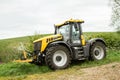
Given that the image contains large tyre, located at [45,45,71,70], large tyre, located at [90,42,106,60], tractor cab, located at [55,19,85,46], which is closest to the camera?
large tyre, located at [45,45,71,70]

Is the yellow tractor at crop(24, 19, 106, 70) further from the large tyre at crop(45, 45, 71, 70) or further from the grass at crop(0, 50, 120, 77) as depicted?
the grass at crop(0, 50, 120, 77)

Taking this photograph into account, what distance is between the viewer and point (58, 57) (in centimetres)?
1709

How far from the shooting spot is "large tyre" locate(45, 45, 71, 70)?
16548 millimetres

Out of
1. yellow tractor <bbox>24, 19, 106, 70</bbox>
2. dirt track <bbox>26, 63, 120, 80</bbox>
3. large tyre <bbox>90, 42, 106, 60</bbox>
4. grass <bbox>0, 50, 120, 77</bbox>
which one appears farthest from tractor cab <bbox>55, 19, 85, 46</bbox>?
dirt track <bbox>26, 63, 120, 80</bbox>

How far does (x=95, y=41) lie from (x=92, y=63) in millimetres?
1494

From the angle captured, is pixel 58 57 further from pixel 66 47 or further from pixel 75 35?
pixel 75 35

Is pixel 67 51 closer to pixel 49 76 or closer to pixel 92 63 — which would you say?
pixel 92 63

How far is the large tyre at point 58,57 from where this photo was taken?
652 inches

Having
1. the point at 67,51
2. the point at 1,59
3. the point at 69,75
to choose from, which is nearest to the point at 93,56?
the point at 67,51

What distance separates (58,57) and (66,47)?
681 mm

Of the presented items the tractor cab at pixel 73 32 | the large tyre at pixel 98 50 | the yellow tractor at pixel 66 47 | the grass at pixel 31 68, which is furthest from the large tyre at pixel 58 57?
the large tyre at pixel 98 50

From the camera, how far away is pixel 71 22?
714 inches

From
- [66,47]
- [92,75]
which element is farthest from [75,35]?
[92,75]

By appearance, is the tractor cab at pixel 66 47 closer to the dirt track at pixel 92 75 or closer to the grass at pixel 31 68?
the grass at pixel 31 68
